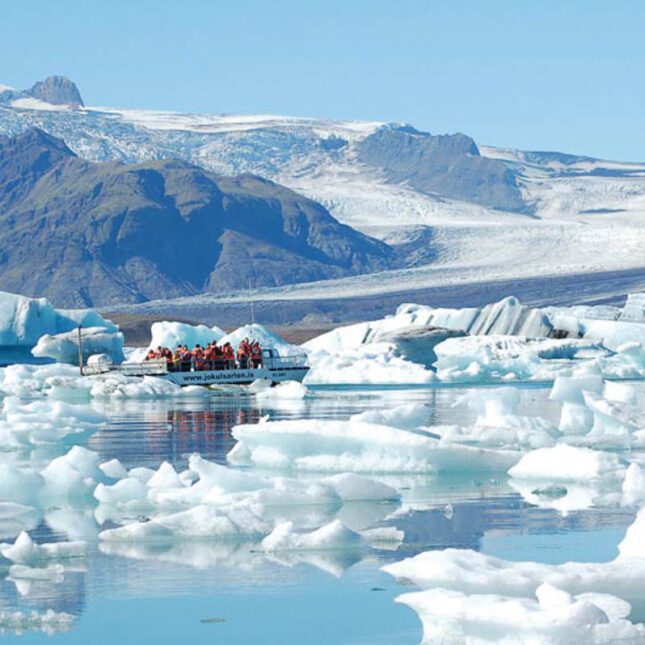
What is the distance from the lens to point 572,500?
11.3 meters

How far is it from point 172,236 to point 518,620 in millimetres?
166274

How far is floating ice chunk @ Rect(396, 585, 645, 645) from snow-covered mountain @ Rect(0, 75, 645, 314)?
4126 inches

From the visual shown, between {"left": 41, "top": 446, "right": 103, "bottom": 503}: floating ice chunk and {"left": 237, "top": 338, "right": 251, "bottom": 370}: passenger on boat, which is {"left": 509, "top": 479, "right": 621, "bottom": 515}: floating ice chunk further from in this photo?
{"left": 237, "top": 338, "right": 251, "bottom": 370}: passenger on boat

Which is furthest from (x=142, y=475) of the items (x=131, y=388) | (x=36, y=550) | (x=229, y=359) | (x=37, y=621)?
(x=229, y=359)

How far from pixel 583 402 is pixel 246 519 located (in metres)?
8.16

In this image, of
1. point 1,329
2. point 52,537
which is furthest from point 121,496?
point 1,329

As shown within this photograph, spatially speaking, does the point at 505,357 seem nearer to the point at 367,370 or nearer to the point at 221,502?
the point at 367,370

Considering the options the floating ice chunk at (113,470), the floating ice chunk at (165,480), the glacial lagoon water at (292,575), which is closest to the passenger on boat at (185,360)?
the glacial lagoon water at (292,575)

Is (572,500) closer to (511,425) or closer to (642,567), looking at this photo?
(642,567)

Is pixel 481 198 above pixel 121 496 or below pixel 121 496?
above

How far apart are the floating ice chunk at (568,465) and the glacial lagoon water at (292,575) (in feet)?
0.83

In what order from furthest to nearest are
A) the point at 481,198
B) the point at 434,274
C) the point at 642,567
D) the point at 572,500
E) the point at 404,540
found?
the point at 481,198 → the point at 434,274 → the point at 572,500 → the point at 404,540 → the point at 642,567

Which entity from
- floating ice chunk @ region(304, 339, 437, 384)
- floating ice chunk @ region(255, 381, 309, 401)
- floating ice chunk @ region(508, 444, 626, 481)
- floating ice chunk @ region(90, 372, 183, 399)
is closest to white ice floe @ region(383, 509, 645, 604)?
floating ice chunk @ region(508, 444, 626, 481)

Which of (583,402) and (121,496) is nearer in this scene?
(121,496)
